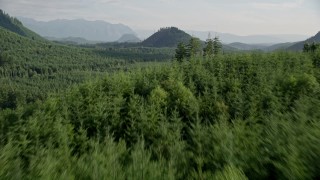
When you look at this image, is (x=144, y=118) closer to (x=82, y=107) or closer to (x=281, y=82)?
(x=82, y=107)

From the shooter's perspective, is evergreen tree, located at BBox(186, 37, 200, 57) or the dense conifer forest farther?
evergreen tree, located at BBox(186, 37, 200, 57)

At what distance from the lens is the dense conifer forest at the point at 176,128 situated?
731 centimetres

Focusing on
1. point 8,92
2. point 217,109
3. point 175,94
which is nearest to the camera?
point 217,109

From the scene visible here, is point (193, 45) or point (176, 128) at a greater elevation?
point (176, 128)

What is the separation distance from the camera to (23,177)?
21.2ft

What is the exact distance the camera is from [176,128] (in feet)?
54.5

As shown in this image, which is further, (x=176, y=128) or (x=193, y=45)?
(x=193, y=45)

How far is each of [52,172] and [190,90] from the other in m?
36.1

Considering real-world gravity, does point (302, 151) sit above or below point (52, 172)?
above

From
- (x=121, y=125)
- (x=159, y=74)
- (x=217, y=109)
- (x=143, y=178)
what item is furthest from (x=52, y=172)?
(x=159, y=74)

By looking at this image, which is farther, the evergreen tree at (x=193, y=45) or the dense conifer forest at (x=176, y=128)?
the evergreen tree at (x=193, y=45)

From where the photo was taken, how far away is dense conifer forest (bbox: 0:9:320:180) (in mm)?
7306

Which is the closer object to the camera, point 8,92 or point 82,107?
point 82,107

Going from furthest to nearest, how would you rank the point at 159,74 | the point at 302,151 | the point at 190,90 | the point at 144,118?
the point at 159,74 < the point at 190,90 < the point at 144,118 < the point at 302,151
